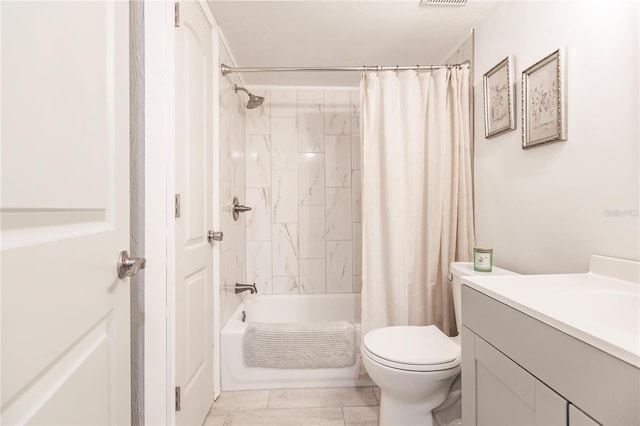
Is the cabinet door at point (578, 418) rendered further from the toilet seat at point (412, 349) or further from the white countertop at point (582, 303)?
the toilet seat at point (412, 349)

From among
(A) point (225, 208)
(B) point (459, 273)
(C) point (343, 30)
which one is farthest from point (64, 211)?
(C) point (343, 30)

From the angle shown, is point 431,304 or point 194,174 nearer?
point 194,174

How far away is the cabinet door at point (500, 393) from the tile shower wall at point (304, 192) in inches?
71.5

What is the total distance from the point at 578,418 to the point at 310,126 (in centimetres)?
253

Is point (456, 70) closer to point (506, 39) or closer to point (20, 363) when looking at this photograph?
point (506, 39)

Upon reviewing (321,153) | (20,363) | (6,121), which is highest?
(321,153)

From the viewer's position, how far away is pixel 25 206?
466mm

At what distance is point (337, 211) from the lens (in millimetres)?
2775

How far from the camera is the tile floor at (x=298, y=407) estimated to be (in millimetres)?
1618

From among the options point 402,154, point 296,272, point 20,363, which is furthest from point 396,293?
point 20,363

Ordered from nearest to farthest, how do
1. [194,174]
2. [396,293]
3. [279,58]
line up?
[194,174]
[396,293]
[279,58]

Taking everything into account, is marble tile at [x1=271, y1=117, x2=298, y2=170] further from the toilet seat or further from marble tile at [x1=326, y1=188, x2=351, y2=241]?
the toilet seat

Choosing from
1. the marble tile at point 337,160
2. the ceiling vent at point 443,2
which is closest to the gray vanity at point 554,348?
the ceiling vent at point 443,2

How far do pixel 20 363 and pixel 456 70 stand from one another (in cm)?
213
